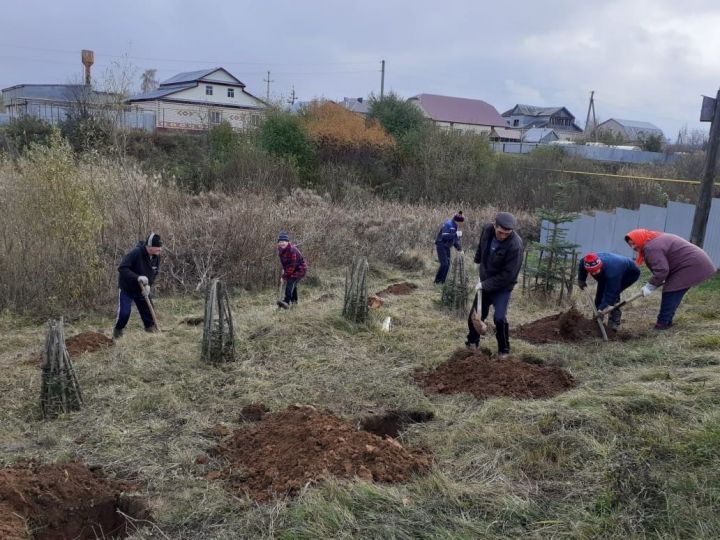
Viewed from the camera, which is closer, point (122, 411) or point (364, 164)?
point (122, 411)

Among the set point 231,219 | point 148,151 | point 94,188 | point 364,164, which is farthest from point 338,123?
point 94,188

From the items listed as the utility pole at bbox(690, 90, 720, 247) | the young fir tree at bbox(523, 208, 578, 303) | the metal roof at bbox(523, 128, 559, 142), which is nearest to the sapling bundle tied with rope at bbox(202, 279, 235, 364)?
the young fir tree at bbox(523, 208, 578, 303)

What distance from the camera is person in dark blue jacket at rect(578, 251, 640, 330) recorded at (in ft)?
21.0

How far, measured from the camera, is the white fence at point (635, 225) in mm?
10859

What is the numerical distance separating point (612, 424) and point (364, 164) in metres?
18.7

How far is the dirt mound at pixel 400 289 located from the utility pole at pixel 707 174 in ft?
15.3

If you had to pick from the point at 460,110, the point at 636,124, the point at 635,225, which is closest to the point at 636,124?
the point at 636,124

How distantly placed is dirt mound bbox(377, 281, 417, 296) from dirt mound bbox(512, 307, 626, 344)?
2999 millimetres

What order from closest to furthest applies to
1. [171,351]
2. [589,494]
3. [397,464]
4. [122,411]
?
[589,494]
[397,464]
[122,411]
[171,351]

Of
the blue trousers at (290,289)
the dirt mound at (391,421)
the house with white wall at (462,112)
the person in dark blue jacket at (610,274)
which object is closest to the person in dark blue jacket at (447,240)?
the blue trousers at (290,289)

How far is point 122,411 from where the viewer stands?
4.71m

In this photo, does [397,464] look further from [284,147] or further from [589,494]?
[284,147]

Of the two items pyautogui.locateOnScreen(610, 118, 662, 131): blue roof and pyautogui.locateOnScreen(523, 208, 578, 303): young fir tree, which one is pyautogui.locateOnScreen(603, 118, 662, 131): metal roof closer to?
pyautogui.locateOnScreen(610, 118, 662, 131): blue roof

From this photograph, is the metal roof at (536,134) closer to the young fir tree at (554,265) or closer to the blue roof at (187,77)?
the blue roof at (187,77)
